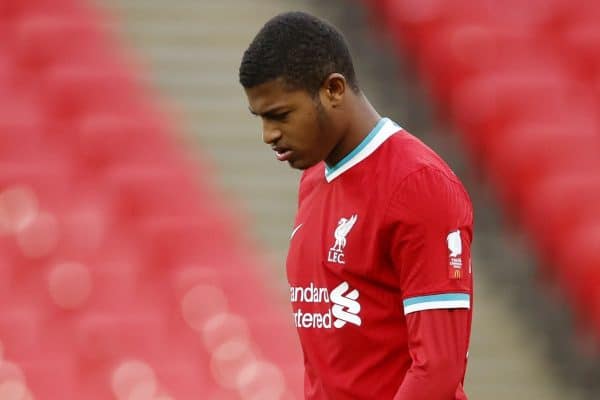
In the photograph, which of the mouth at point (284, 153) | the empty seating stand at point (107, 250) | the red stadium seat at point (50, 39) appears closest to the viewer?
the mouth at point (284, 153)

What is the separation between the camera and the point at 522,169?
495 centimetres

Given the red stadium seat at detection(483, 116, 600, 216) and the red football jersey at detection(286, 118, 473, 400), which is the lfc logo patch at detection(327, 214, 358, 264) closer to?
the red football jersey at detection(286, 118, 473, 400)

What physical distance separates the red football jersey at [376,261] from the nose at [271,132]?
0.13 meters

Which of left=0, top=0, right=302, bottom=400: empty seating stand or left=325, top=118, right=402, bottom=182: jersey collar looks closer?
left=325, top=118, right=402, bottom=182: jersey collar

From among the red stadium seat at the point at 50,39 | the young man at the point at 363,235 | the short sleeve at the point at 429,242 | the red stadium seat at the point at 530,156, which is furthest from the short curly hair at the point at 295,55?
the red stadium seat at the point at 50,39

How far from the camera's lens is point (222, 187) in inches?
215

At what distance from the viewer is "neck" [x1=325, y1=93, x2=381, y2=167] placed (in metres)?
2.00

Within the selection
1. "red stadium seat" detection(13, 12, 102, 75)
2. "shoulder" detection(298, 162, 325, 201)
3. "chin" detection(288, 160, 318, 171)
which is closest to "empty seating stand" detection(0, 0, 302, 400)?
"red stadium seat" detection(13, 12, 102, 75)

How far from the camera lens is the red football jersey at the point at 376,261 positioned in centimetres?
188

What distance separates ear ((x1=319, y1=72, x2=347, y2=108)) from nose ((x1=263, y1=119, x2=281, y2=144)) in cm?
8

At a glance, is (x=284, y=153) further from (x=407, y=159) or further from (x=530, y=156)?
(x=530, y=156)

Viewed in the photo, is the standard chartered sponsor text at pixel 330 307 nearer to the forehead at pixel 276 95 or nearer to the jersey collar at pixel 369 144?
the jersey collar at pixel 369 144

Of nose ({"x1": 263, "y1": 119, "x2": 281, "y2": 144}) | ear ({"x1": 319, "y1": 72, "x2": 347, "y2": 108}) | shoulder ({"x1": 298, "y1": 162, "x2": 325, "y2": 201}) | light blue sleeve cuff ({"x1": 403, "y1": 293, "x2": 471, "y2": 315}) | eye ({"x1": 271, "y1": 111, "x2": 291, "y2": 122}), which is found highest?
ear ({"x1": 319, "y1": 72, "x2": 347, "y2": 108})

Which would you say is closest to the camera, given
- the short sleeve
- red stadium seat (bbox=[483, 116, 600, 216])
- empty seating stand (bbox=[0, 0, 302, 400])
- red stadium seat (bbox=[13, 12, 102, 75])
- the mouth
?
the short sleeve
